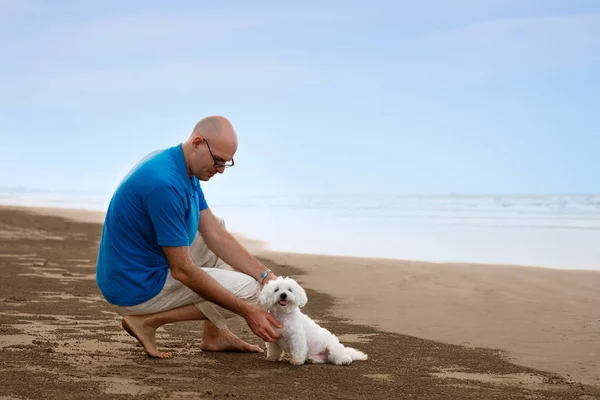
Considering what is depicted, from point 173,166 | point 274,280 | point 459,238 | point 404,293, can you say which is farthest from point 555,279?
point 459,238

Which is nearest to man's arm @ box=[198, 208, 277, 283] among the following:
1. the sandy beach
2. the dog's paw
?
the sandy beach

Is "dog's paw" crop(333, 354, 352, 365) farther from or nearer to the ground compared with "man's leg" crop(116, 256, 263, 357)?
nearer to the ground

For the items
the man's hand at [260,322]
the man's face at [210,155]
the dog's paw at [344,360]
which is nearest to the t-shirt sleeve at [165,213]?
the man's face at [210,155]

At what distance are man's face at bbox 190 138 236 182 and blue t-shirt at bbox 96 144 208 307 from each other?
102 millimetres

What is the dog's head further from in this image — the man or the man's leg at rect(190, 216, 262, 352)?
the man's leg at rect(190, 216, 262, 352)

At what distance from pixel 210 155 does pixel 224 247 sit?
0.89 m

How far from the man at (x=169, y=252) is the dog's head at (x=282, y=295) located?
0.11 meters

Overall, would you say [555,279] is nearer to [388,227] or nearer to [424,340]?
[424,340]

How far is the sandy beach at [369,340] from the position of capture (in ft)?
16.1

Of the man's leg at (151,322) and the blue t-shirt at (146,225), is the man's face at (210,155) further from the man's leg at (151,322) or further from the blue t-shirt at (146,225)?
the man's leg at (151,322)

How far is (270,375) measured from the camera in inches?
209

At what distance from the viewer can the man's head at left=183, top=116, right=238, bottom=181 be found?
216 inches

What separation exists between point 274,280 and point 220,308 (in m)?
0.40

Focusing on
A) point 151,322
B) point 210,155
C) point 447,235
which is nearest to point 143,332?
point 151,322
